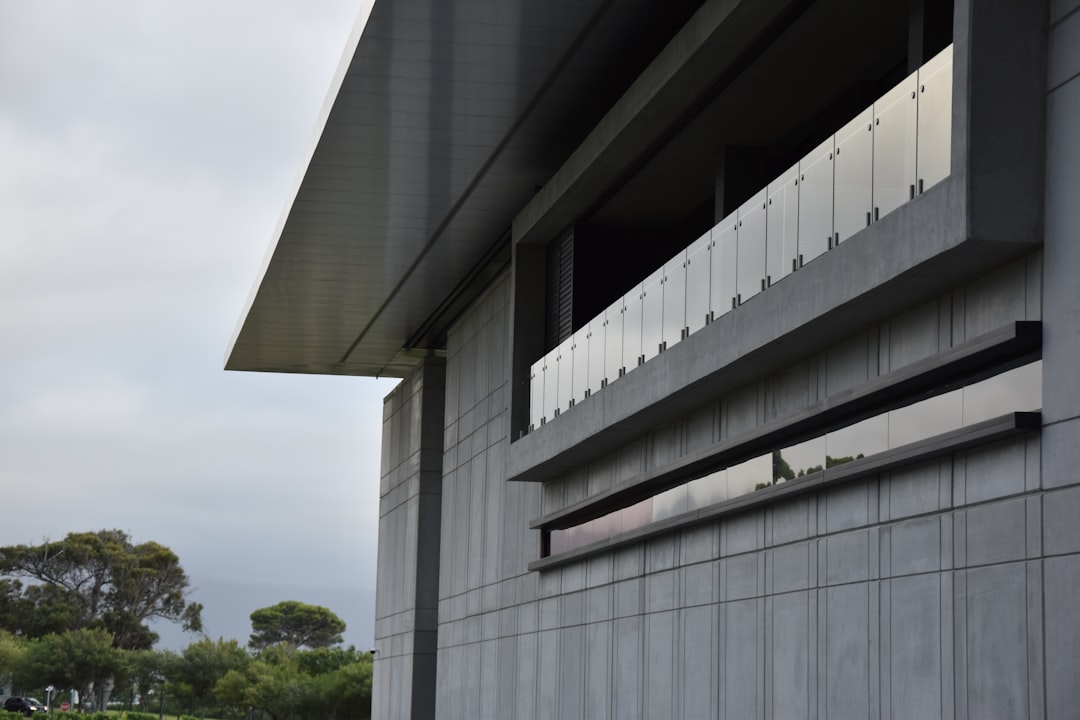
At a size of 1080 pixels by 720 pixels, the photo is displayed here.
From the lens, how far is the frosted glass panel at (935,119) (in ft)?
37.4

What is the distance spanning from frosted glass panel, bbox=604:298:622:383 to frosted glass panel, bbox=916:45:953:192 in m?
8.17

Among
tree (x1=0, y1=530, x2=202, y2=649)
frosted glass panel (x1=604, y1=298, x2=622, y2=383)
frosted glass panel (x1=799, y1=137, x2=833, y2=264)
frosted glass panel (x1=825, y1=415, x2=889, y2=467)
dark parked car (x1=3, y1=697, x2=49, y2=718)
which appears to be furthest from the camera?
tree (x1=0, y1=530, x2=202, y2=649)

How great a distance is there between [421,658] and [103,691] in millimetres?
63146

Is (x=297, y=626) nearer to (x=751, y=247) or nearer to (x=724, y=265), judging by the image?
(x=724, y=265)

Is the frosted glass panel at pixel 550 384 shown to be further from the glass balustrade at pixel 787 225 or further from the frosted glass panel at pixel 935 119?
the frosted glass panel at pixel 935 119

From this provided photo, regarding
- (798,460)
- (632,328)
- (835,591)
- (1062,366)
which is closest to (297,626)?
(632,328)

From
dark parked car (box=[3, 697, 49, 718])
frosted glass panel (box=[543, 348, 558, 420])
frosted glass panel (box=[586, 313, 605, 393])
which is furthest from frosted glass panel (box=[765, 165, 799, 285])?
dark parked car (box=[3, 697, 49, 718])

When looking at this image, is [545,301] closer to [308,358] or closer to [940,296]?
[940,296]

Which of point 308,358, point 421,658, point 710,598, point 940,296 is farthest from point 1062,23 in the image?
point 308,358

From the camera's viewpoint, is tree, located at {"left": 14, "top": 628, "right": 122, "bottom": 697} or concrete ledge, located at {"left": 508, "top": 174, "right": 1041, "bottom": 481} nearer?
concrete ledge, located at {"left": 508, "top": 174, "right": 1041, "bottom": 481}

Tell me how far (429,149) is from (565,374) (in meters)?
3.96

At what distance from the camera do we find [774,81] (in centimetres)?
1719

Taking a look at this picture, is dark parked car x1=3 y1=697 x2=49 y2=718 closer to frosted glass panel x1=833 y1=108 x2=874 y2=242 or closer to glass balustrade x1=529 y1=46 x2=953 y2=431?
glass balustrade x1=529 y1=46 x2=953 y2=431

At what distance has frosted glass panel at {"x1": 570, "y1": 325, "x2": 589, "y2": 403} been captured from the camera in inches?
825
